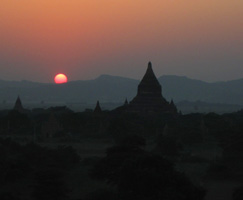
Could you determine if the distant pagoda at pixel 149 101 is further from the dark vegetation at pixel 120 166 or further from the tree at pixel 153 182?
the tree at pixel 153 182

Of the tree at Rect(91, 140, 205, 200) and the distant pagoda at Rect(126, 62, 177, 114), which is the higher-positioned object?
the distant pagoda at Rect(126, 62, 177, 114)

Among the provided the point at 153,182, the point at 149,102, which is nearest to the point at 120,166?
the point at 153,182

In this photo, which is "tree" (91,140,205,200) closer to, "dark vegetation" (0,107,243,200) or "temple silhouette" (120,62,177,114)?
"dark vegetation" (0,107,243,200)

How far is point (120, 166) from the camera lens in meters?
22.6

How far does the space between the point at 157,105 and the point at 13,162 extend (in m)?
41.0

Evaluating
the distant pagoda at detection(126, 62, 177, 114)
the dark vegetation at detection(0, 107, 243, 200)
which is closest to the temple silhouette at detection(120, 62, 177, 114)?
the distant pagoda at detection(126, 62, 177, 114)

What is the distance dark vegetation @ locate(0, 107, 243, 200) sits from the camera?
19844mm

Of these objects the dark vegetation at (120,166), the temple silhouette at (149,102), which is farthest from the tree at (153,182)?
the temple silhouette at (149,102)

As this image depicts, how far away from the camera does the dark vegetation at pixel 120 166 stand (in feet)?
65.1

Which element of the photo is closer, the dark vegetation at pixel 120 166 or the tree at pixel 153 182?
the tree at pixel 153 182

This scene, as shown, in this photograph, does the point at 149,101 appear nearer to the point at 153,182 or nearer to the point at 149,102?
the point at 149,102

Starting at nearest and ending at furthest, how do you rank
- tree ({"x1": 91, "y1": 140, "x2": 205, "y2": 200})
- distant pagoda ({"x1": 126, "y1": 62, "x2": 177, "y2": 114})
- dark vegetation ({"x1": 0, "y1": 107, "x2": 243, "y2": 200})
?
tree ({"x1": 91, "y1": 140, "x2": 205, "y2": 200}) < dark vegetation ({"x1": 0, "y1": 107, "x2": 243, "y2": 200}) < distant pagoda ({"x1": 126, "y1": 62, "x2": 177, "y2": 114})

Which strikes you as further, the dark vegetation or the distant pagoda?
the distant pagoda

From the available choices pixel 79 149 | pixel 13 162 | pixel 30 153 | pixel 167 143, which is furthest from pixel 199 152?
pixel 13 162
